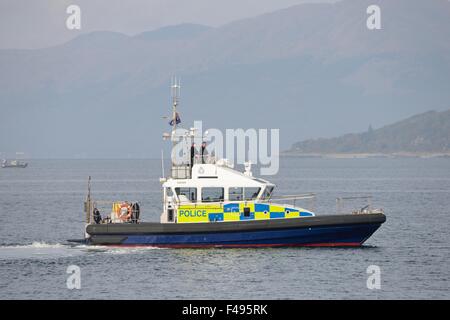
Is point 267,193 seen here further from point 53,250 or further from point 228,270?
point 53,250

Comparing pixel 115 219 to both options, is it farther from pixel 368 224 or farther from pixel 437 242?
pixel 437 242

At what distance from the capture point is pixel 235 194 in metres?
39.5

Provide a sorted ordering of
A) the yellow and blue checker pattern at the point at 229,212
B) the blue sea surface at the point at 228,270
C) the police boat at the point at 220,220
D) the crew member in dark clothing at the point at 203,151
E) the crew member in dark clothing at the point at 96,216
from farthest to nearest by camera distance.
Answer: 1. the crew member in dark clothing at the point at 96,216
2. the crew member in dark clothing at the point at 203,151
3. the yellow and blue checker pattern at the point at 229,212
4. the police boat at the point at 220,220
5. the blue sea surface at the point at 228,270

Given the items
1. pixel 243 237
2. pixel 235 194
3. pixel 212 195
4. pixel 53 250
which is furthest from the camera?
pixel 53 250

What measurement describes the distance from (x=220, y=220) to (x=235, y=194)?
1.20 m

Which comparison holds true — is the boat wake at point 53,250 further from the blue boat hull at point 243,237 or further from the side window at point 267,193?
the side window at point 267,193

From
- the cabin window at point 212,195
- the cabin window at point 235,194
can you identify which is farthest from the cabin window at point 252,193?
the cabin window at point 212,195

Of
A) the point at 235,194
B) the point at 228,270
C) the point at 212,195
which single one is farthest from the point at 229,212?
the point at 228,270

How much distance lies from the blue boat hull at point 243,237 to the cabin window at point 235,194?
4.46 feet

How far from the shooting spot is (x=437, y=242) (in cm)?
4572

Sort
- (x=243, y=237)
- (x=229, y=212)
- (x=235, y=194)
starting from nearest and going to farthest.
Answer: (x=243, y=237) → (x=229, y=212) → (x=235, y=194)

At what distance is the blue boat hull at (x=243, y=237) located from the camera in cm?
3906
